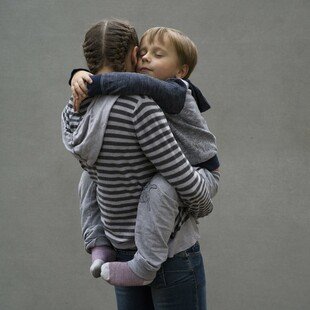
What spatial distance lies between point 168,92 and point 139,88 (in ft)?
0.26

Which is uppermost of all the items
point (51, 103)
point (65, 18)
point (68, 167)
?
point (65, 18)

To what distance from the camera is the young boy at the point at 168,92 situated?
3.45 ft

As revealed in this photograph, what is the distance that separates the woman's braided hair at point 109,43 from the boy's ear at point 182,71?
18 cm

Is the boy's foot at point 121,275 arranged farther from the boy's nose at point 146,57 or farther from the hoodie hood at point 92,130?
the boy's nose at point 146,57

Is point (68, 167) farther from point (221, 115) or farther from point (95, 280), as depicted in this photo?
point (221, 115)

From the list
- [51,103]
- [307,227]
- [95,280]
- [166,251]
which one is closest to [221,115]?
[307,227]

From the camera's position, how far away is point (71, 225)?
2.49 meters

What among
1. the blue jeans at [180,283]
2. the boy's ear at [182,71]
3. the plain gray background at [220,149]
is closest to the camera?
the blue jeans at [180,283]

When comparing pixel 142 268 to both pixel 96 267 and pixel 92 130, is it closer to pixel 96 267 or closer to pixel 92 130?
pixel 96 267

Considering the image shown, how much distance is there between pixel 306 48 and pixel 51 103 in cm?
134

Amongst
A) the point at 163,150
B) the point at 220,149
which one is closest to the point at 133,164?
the point at 163,150

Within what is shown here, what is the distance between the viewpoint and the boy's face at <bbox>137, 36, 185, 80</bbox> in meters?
1.21

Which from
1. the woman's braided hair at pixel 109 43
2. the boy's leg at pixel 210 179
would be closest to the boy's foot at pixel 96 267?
the boy's leg at pixel 210 179

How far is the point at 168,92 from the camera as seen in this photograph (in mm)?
1081
